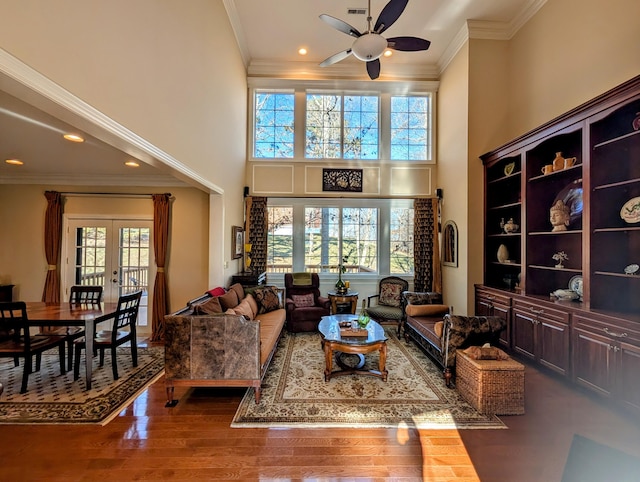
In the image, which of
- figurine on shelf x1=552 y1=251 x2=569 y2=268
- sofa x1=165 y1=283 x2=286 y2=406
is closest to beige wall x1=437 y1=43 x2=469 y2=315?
figurine on shelf x1=552 y1=251 x2=569 y2=268

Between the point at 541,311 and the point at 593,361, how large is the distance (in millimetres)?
739

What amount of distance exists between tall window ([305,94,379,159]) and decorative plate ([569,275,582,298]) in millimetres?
4151

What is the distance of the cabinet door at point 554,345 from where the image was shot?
10.5ft

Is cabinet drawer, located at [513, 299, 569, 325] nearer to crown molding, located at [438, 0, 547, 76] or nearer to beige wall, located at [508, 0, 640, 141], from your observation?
beige wall, located at [508, 0, 640, 141]

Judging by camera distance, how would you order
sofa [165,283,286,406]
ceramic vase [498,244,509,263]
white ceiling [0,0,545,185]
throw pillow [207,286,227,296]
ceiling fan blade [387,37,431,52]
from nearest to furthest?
sofa [165,283,286,406], ceiling fan blade [387,37,431,52], white ceiling [0,0,545,185], throw pillow [207,286,227,296], ceramic vase [498,244,509,263]

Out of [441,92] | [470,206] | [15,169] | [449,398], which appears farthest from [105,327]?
[441,92]

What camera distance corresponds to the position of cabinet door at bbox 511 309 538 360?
3.68 m

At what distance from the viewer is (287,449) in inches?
88.5

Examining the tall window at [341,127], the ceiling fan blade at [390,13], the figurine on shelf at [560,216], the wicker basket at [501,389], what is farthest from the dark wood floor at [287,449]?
the tall window at [341,127]

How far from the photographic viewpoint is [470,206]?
16.5ft

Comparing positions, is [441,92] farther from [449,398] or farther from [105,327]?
[105,327]

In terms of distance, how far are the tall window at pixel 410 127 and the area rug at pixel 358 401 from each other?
4473 mm

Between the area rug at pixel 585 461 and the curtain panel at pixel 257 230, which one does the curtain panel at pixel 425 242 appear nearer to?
the curtain panel at pixel 257 230

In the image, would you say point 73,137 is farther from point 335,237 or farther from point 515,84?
point 515,84
